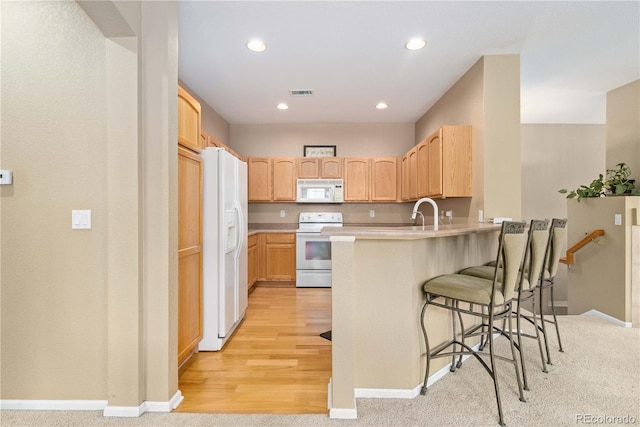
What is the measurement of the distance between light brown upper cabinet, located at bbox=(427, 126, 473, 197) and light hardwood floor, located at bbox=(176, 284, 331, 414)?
2.07 meters

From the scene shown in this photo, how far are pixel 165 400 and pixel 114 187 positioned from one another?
1.36 metres

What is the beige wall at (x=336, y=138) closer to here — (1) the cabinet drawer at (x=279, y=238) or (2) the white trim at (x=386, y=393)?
(1) the cabinet drawer at (x=279, y=238)

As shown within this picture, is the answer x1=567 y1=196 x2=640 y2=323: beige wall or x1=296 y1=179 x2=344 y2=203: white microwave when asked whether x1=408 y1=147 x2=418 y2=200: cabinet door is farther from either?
x1=567 y1=196 x2=640 y2=323: beige wall

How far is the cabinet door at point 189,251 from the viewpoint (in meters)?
2.28

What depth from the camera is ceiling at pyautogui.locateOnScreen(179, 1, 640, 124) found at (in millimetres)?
2383

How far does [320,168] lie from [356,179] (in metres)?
0.67

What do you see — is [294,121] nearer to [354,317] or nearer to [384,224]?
[384,224]

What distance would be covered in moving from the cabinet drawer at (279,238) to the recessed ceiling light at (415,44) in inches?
125

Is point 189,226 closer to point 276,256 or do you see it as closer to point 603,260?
point 276,256

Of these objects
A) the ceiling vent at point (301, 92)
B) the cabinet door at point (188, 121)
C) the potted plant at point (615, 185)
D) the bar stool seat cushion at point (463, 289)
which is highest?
the ceiling vent at point (301, 92)

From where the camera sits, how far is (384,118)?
17.2ft

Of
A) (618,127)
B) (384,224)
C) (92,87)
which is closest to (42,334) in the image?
(92,87)

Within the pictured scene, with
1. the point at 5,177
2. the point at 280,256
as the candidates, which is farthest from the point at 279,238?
the point at 5,177

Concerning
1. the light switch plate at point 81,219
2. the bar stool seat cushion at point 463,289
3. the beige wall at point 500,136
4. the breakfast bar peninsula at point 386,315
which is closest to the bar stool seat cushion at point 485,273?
the bar stool seat cushion at point 463,289
